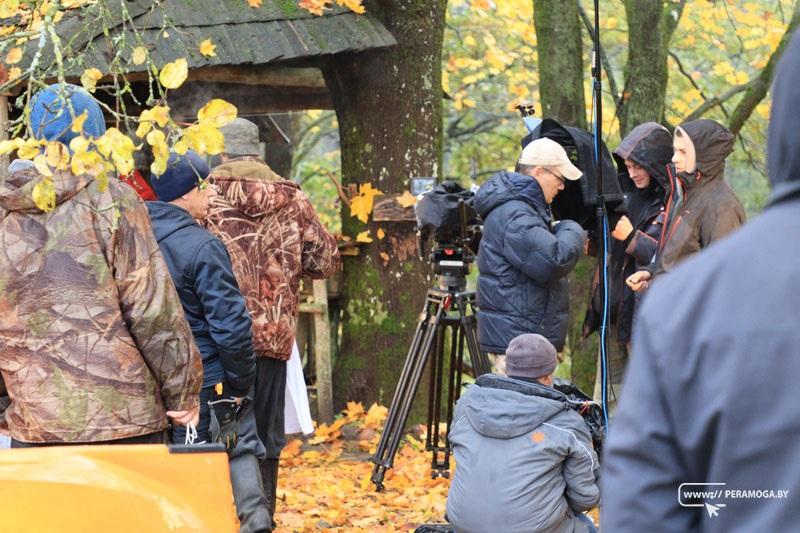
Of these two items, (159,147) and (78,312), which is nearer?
(159,147)

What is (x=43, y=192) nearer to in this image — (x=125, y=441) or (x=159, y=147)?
(x=159, y=147)

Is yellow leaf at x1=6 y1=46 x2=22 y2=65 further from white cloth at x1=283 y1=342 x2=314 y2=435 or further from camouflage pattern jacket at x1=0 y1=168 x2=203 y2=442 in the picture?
white cloth at x1=283 y1=342 x2=314 y2=435

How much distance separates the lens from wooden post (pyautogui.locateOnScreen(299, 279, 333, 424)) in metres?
8.36

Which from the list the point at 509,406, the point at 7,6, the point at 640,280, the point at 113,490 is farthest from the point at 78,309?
the point at 640,280

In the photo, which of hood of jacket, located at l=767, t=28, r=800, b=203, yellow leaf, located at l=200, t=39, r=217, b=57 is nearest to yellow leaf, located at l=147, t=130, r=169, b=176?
hood of jacket, located at l=767, t=28, r=800, b=203

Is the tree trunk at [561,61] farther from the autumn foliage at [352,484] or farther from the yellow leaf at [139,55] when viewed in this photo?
the yellow leaf at [139,55]

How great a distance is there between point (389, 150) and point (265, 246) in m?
2.94

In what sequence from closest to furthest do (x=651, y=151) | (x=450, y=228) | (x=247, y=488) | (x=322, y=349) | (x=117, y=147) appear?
(x=117, y=147) → (x=247, y=488) → (x=651, y=151) → (x=450, y=228) → (x=322, y=349)

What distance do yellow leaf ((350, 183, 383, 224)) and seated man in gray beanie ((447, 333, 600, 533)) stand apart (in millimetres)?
3800

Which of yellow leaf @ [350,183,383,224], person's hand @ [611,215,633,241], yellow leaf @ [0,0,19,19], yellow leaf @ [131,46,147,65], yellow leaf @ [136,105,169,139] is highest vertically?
yellow leaf @ [0,0,19,19]

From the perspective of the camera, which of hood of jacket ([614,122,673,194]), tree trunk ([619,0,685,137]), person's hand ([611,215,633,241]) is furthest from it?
tree trunk ([619,0,685,137])

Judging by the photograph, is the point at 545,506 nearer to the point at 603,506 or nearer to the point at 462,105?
the point at 603,506

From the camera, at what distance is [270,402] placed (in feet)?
17.9

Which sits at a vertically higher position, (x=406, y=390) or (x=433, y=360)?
(x=433, y=360)
